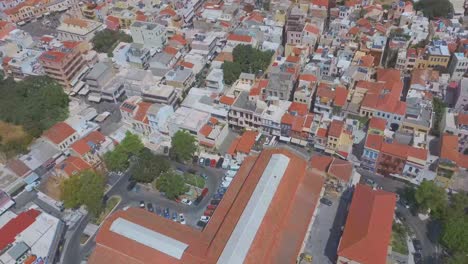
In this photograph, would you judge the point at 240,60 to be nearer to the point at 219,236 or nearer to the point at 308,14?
the point at 308,14

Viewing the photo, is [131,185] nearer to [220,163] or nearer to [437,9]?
[220,163]

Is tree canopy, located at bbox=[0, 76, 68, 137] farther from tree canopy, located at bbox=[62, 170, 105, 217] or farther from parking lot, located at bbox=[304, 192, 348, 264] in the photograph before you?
parking lot, located at bbox=[304, 192, 348, 264]

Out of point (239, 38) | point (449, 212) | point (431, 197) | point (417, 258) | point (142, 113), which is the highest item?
point (239, 38)

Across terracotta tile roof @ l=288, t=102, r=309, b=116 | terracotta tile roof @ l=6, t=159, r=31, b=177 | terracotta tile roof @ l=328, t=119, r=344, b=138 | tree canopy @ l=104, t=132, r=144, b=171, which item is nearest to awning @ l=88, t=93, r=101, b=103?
tree canopy @ l=104, t=132, r=144, b=171

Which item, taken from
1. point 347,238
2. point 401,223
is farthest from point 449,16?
point 347,238

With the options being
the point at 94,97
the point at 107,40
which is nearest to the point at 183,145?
the point at 94,97

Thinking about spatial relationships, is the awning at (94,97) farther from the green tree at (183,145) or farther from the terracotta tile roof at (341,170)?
the terracotta tile roof at (341,170)
